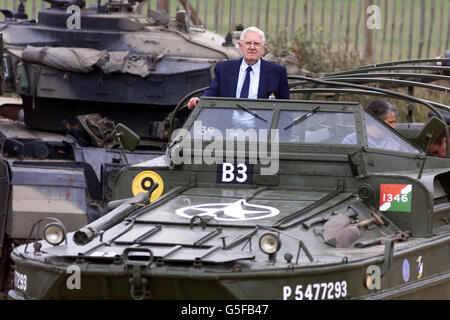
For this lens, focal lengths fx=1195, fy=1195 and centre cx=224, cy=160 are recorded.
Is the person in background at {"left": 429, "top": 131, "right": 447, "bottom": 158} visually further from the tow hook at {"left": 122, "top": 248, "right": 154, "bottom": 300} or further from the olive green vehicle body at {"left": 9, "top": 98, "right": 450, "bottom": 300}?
the tow hook at {"left": 122, "top": 248, "right": 154, "bottom": 300}

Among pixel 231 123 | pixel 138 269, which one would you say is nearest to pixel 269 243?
pixel 138 269

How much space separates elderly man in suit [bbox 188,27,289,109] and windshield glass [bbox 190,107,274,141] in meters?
0.60

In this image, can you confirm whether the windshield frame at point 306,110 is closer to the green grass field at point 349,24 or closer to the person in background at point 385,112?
the person in background at point 385,112

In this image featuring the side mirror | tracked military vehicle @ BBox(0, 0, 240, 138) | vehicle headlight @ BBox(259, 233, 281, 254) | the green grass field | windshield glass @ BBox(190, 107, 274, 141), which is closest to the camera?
vehicle headlight @ BBox(259, 233, 281, 254)

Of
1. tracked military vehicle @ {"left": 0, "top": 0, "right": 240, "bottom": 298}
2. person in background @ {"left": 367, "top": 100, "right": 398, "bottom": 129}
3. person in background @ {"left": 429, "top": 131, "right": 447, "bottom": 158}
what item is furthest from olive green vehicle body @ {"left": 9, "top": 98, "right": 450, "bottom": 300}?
tracked military vehicle @ {"left": 0, "top": 0, "right": 240, "bottom": 298}

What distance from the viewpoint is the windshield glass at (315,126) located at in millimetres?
9641

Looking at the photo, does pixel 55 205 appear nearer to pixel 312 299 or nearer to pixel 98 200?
pixel 98 200

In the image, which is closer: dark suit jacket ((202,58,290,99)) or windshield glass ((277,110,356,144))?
windshield glass ((277,110,356,144))

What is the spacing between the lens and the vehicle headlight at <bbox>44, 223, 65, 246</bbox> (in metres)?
8.45

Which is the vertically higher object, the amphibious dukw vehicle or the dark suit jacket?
the dark suit jacket

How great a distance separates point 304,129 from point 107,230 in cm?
193
